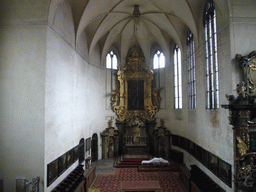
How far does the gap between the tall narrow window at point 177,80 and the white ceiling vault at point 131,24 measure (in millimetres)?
1171

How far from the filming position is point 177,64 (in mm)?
18766

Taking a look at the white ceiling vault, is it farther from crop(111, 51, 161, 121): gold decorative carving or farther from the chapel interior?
crop(111, 51, 161, 121): gold decorative carving

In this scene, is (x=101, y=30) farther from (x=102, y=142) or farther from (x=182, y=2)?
(x=102, y=142)

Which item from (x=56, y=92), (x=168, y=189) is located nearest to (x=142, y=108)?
(x=168, y=189)

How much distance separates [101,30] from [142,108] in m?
8.31

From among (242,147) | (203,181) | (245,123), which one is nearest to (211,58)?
(245,123)

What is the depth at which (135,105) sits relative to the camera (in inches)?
834

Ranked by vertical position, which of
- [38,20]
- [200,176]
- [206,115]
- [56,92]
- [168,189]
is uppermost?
[38,20]

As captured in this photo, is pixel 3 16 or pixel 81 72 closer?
pixel 3 16

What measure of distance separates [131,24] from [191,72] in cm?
750

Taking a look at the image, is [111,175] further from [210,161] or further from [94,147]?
[210,161]

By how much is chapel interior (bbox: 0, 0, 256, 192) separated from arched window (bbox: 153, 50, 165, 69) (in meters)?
0.11

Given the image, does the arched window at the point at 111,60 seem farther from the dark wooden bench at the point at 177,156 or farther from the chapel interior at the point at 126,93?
the dark wooden bench at the point at 177,156

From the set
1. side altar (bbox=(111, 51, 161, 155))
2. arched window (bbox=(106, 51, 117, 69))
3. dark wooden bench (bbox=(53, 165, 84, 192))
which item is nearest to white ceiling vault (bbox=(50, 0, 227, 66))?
arched window (bbox=(106, 51, 117, 69))
